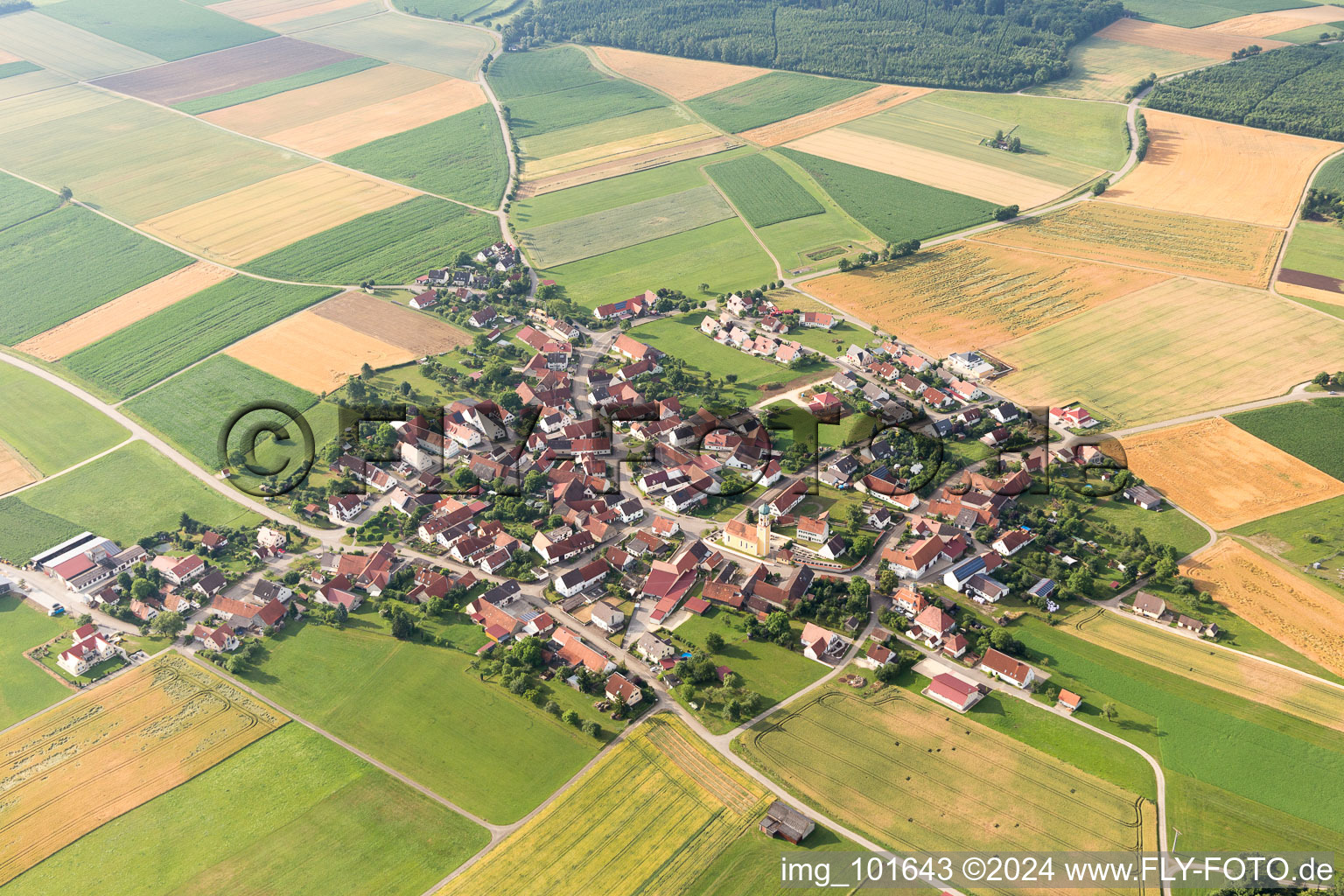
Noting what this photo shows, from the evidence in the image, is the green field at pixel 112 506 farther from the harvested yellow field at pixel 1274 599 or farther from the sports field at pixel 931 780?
the harvested yellow field at pixel 1274 599

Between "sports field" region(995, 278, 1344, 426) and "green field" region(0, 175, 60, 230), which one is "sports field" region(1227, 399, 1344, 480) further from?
"green field" region(0, 175, 60, 230)

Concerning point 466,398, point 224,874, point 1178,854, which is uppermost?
point 466,398

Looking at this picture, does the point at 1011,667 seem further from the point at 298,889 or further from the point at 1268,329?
the point at 1268,329

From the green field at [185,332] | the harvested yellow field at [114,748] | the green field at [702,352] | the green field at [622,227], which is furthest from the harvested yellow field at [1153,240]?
the harvested yellow field at [114,748]

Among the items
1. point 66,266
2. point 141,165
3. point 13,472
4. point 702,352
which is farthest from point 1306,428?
point 141,165

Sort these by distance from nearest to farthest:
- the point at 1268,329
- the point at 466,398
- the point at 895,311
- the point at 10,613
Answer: the point at 10,613, the point at 466,398, the point at 1268,329, the point at 895,311

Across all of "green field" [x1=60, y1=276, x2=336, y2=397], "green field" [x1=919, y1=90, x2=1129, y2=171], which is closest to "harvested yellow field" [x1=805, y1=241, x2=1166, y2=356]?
"green field" [x1=919, y1=90, x2=1129, y2=171]

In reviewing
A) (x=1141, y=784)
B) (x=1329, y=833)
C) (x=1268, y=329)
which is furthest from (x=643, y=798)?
(x=1268, y=329)
